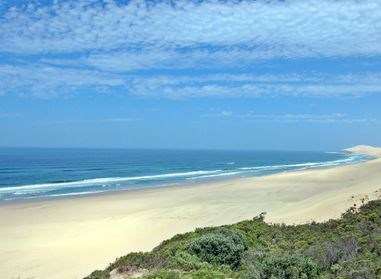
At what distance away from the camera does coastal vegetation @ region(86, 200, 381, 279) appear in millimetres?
10148

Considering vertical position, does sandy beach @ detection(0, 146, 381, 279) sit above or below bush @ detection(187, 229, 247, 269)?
below

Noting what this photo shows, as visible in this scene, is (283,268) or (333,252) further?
(333,252)

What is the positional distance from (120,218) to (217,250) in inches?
650

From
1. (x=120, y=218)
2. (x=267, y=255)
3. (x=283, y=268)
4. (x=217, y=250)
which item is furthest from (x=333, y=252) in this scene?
(x=120, y=218)

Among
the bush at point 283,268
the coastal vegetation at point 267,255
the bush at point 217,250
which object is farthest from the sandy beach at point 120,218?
the bush at point 283,268

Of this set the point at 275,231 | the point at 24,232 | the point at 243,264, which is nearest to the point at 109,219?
the point at 24,232

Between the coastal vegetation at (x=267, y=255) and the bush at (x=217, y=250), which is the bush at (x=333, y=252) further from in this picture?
the bush at (x=217, y=250)

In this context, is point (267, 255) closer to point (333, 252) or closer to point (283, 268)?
point (283, 268)

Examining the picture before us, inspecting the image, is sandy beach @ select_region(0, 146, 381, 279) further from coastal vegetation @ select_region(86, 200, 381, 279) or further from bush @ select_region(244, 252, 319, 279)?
bush @ select_region(244, 252, 319, 279)

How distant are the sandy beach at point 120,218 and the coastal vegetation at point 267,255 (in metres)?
4.56

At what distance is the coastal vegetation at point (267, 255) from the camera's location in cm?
1015

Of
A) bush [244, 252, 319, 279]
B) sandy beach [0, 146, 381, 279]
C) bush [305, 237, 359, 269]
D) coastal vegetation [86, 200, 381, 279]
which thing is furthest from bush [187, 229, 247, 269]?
sandy beach [0, 146, 381, 279]

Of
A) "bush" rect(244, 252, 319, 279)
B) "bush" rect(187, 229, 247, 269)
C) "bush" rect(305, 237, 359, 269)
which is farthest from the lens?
"bush" rect(187, 229, 247, 269)

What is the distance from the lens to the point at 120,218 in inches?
1102
